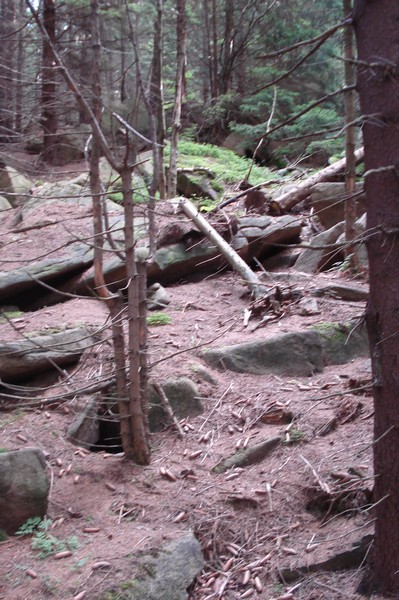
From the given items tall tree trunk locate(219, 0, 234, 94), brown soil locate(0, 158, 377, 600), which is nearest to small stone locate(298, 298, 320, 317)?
brown soil locate(0, 158, 377, 600)

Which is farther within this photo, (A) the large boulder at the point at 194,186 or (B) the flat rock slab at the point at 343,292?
(A) the large boulder at the point at 194,186

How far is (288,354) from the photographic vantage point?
24.4 ft

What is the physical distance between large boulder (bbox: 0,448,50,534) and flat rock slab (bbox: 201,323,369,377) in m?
2.99

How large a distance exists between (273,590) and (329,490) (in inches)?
41.5

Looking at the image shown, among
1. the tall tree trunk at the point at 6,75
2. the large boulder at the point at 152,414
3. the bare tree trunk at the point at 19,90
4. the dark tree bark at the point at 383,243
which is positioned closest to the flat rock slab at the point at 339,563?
the dark tree bark at the point at 383,243

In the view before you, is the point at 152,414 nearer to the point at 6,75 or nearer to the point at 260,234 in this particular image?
the point at 260,234

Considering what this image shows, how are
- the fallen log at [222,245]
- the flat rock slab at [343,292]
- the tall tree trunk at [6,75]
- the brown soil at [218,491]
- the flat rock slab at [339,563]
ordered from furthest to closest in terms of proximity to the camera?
1. the tall tree trunk at [6,75]
2. the fallen log at [222,245]
3. the flat rock slab at [343,292]
4. the flat rock slab at [339,563]
5. the brown soil at [218,491]

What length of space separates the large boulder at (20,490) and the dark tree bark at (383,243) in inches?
106

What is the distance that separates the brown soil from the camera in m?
4.45

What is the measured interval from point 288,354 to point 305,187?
19.4 feet

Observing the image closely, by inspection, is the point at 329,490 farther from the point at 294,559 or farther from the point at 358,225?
the point at 358,225

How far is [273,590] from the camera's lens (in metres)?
4.56

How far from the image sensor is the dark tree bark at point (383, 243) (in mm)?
3516

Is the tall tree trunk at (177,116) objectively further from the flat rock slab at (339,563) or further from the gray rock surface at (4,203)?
the flat rock slab at (339,563)
